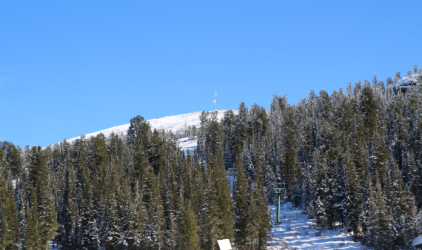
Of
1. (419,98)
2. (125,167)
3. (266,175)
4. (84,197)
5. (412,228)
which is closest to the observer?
(412,228)

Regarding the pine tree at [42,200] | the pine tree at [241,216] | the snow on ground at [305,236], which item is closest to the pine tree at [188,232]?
the pine tree at [241,216]

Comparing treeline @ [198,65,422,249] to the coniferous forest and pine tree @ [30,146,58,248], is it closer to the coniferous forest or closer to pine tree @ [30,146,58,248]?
the coniferous forest

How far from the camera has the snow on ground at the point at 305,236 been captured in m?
60.9

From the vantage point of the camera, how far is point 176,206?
6900 centimetres

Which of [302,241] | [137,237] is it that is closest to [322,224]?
[302,241]

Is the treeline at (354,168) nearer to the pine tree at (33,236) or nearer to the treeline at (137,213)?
the treeline at (137,213)

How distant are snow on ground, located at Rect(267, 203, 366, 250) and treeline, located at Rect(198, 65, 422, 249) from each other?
182 centimetres

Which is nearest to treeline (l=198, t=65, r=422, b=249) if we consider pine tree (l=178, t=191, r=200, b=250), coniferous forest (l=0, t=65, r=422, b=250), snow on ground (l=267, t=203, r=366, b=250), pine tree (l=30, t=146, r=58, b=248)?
coniferous forest (l=0, t=65, r=422, b=250)

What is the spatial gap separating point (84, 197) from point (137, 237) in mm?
21589

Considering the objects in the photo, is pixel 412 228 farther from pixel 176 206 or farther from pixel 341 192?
pixel 176 206

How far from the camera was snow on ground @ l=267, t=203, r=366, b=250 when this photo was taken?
60.9 metres

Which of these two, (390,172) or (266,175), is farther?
(266,175)

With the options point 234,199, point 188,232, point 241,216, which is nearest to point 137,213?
point 188,232

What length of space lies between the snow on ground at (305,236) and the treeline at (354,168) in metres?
1.82
